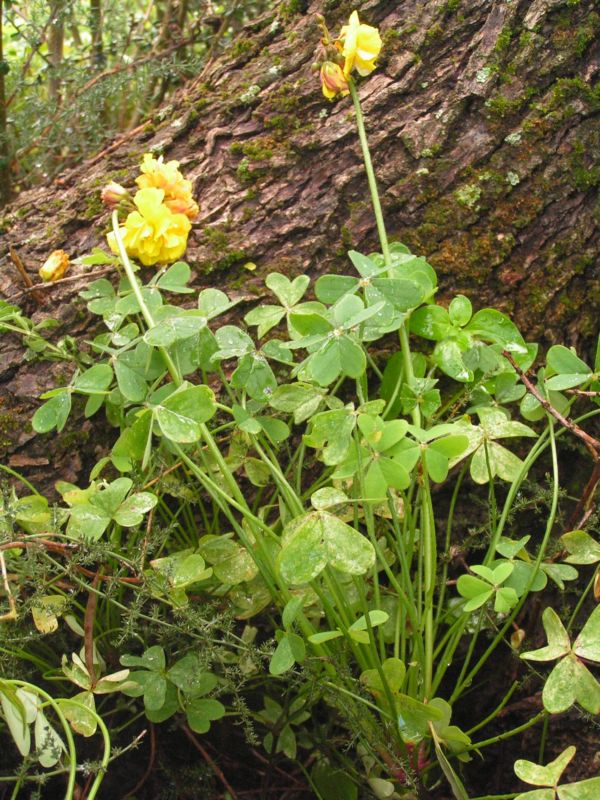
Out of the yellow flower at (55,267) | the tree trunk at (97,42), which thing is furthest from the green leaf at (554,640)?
the tree trunk at (97,42)

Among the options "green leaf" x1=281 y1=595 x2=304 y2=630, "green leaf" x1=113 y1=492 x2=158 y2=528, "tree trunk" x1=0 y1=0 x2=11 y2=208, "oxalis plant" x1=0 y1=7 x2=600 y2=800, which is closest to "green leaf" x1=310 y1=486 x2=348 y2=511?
"oxalis plant" x1=0 y1=7 x2=600 y2=800

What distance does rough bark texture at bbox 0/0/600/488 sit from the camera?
141 cm

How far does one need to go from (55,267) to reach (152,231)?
0.81ft

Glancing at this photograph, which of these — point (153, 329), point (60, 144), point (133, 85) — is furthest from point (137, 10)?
point (153, 329)

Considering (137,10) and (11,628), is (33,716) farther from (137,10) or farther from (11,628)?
(137,10)

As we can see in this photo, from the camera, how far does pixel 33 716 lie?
90 cm

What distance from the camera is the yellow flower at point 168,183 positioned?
1.34 meters

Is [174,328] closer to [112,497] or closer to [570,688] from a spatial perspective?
[112,497]

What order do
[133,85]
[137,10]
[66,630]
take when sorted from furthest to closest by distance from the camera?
[137,10] < [133,85] < [66,630]

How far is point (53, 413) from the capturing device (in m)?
1.20

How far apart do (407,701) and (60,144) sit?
1863mm

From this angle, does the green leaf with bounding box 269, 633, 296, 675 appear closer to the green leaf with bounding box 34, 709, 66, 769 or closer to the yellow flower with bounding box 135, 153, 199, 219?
the green leaf with bounding box 34, 709, 66, 769

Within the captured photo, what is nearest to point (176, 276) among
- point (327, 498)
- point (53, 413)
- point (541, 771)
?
point (53, 413)

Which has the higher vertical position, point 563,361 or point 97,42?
point 97,42
